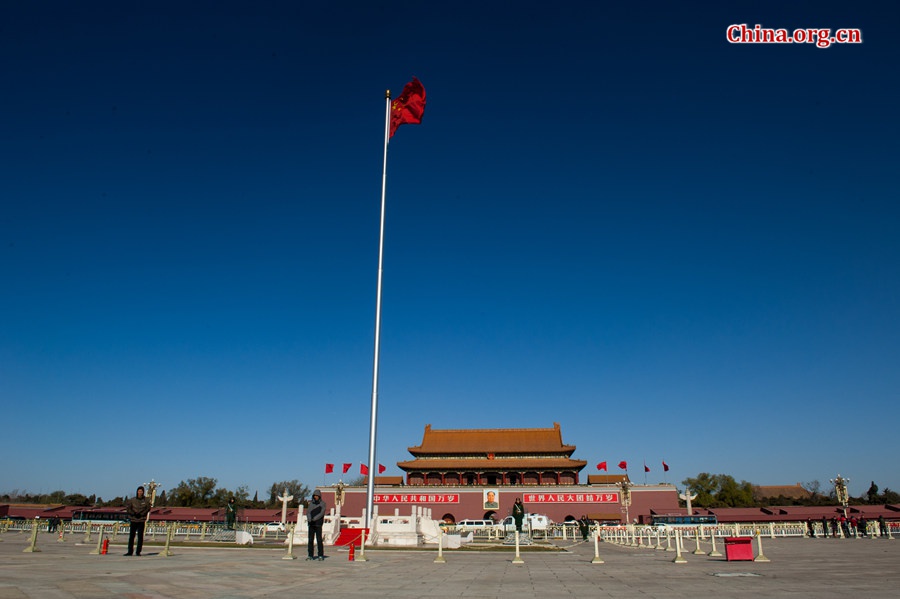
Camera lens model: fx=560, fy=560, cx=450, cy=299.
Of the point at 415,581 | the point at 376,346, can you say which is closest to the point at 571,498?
the point at 376,346

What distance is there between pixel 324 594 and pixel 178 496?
7226 cm

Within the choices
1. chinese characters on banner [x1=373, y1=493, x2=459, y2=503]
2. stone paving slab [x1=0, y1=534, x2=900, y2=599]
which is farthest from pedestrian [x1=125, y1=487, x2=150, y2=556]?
chinese characters on banner [x1=373, y1=493, x2=459, y2=503]

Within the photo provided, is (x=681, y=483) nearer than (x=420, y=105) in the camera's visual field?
No

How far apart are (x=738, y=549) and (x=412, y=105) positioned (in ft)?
60.9

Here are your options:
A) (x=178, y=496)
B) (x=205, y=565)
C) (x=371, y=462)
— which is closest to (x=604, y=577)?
(x=205, y=565)

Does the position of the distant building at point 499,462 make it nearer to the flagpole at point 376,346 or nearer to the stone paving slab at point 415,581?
the flagpole at point 376,346

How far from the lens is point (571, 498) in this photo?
162ft

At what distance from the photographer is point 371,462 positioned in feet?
59.7

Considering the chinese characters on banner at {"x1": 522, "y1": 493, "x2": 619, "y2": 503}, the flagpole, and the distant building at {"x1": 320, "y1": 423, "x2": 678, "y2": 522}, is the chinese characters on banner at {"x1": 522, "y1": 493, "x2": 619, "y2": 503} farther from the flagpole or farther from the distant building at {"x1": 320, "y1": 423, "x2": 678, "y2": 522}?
the flagpole

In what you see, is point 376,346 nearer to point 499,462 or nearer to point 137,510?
point 137,510

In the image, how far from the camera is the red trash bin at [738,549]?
1423 cm

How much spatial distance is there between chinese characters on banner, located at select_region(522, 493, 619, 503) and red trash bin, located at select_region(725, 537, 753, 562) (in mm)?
36069

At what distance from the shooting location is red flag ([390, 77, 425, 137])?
22250mm

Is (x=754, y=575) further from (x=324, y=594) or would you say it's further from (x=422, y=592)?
(x=324, y=594)
